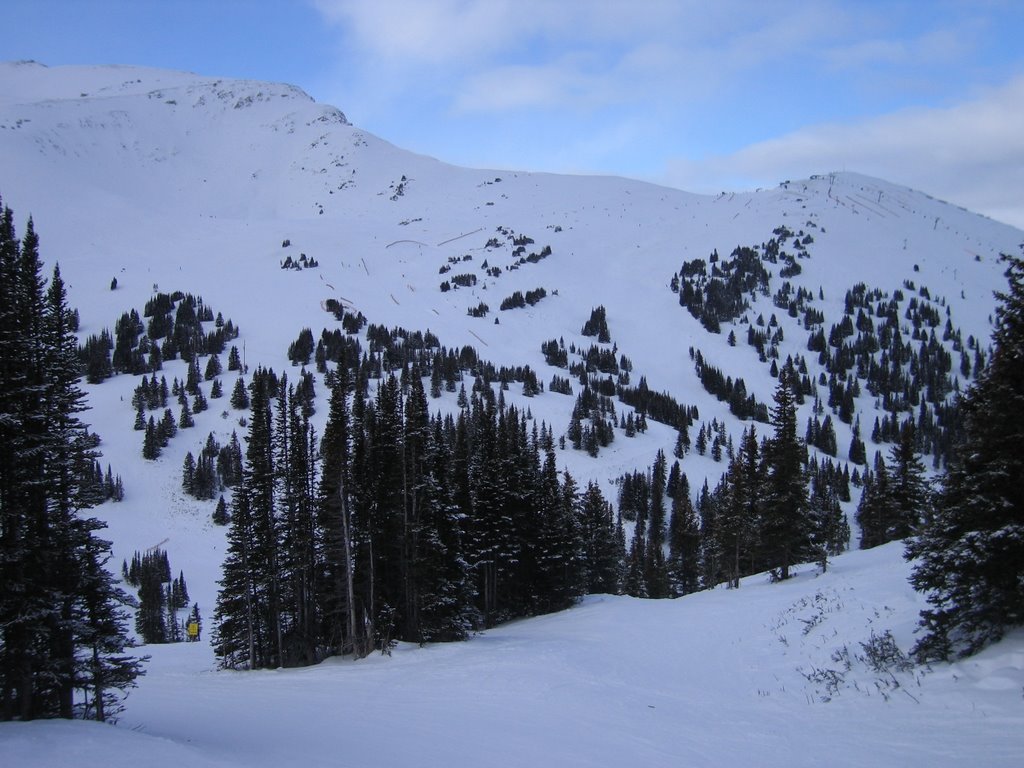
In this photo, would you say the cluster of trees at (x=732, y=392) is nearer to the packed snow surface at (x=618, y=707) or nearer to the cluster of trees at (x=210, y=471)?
the cluster of trees at (x=210, y=471)

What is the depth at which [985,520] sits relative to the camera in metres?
13.4

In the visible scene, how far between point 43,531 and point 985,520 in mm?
20304

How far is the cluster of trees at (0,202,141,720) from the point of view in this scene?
12133mm

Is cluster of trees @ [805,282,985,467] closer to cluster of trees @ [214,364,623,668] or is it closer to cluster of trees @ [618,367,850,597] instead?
cluster of trees @ [618,367,850,597]

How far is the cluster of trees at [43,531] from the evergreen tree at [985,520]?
59.2ft

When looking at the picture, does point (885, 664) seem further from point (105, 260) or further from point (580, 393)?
point (105, 260)

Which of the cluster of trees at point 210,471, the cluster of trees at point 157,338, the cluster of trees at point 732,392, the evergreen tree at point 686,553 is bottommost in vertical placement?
the evergreen tree at point 686,553

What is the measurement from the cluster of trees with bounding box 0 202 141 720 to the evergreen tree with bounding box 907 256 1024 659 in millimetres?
18055

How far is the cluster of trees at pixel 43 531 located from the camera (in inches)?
478

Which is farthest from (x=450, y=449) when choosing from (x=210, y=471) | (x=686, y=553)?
(x=210, y=471)

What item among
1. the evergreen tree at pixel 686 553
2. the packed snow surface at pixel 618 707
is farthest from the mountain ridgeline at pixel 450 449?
the packed snow surface at pixel 618 707

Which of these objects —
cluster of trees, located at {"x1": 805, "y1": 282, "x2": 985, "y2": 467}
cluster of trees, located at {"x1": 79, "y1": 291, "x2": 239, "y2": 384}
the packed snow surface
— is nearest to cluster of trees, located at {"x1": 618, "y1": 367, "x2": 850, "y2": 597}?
the packed snow surface

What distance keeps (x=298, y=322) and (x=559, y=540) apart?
124662 mm

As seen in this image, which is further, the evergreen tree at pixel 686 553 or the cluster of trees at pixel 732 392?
the cluster of trees at pixel 732 392
